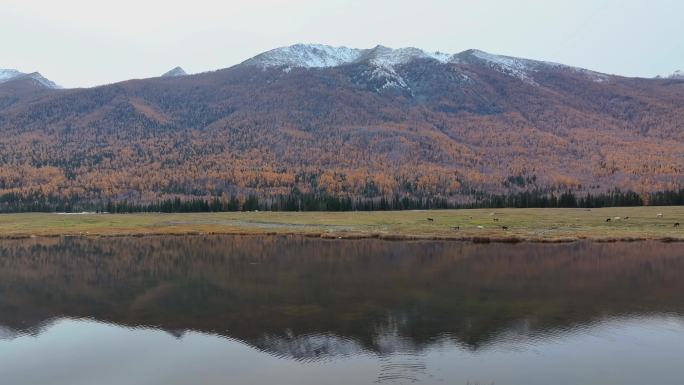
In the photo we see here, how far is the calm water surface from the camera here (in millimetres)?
24109

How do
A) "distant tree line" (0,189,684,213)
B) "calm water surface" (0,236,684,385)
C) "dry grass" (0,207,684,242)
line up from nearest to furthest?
"calm water surface" (0,236,684,385)
"dry grass" (0,207,684,242)
"distant tree line" (0,189,684,213)

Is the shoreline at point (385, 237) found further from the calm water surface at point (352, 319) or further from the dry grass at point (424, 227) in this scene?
the calm water surface at point (352, 319)

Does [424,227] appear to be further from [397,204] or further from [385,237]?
[397,204]

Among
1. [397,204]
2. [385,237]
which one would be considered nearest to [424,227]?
[385,237]

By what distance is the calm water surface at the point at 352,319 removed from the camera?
79.1ft

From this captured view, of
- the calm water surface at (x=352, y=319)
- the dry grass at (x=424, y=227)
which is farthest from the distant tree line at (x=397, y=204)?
the calm water surface at (x=352, y=319)

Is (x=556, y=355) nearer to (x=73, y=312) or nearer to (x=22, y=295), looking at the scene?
(x=73, y=312)

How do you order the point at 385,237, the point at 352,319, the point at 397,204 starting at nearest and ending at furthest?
the point at 352,319
the point at 385,237
the point at 397,204

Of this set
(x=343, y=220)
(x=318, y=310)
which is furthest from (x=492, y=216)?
(x=318, y=310)

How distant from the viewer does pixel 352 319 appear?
32.3 m

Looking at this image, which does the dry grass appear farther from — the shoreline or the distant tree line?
the distant tree line

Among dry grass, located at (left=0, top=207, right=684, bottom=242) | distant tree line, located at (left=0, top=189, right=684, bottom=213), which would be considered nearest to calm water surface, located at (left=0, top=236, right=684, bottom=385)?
dry grass, located at (left=0, top=207, right=684, bottom=242)

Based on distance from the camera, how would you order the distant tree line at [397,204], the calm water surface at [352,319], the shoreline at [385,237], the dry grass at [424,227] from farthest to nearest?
the distant tree line at [397,204] → the dry grass at [424,227] → the shoreline at [385,237] → the calm water surface at [352,319]

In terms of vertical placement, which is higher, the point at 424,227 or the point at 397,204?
the point at 397,204
